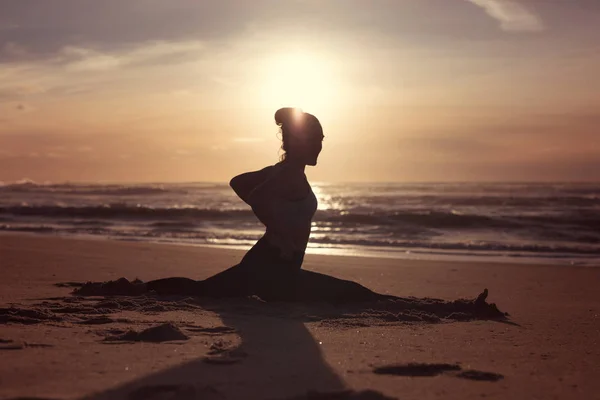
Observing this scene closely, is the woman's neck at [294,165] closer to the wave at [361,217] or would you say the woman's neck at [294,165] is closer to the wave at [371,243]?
the wave at [371,243]

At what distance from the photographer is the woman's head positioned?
23.4 feet

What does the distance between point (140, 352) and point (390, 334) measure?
207 cm

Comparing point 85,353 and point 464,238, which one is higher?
point 464,238

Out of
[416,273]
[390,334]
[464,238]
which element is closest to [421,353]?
[390,334]

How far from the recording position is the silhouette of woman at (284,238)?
714 centimetres

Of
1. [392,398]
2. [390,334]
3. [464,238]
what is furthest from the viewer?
[464,238]

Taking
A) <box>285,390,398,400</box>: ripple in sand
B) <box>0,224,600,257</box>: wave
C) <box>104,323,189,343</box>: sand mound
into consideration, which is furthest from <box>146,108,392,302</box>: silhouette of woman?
<box>0,224,600,257</box>: wave

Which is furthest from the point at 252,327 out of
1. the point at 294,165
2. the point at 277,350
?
the point at 294,165

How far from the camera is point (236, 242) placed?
65.4ft

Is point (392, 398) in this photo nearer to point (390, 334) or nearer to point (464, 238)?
point (390, 334)

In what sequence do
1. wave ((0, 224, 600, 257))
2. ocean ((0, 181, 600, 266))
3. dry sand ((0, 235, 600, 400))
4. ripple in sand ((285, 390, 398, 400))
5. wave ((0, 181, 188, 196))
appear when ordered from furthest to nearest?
wave ((0, 181, 188, 196)) < wave ((0, 224, 600, 257)) < ocean ((0, 181, 600, 266)) < dry sand ((0, 235, 600, 400)) < ripple in sand ((285, 390, 398, 400))

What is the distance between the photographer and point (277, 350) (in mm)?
4980

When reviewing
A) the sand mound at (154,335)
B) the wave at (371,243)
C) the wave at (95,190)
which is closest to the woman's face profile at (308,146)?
the sand mound at (154,335)

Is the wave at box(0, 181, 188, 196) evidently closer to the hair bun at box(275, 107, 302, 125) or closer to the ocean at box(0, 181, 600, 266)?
the ocean at box(0, 181, 600, 266)
